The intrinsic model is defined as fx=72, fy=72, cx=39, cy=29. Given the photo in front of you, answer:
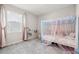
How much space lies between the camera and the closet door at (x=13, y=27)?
202 cm

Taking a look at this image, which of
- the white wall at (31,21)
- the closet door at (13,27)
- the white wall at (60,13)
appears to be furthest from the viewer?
the white wall at (31,21)

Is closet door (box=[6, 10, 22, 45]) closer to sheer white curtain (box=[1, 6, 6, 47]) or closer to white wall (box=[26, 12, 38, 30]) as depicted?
sheer white curtain (box=[1, 6, 6, 47])

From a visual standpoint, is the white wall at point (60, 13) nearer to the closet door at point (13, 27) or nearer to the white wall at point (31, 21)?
the white wall at point (31, 21)

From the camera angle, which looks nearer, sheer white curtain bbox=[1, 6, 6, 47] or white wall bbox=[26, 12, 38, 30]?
sheer white curtain bbox=[1, 6, 6, 47]

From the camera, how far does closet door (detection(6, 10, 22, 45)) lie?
79.4 inches

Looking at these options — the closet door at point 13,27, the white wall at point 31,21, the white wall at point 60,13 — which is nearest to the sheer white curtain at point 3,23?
the closet door at point 13,27

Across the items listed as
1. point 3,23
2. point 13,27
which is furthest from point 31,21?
point 3,23

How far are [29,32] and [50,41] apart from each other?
70 centimetres

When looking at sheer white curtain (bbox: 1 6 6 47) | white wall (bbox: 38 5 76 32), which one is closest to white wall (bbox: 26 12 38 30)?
white wall (bbox: 38 5 76 32)

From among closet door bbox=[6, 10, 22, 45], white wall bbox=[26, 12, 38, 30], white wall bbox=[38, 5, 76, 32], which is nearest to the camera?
white wall bbox=[38, 5, 76, 32]

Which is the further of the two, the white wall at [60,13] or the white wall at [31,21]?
the white wall at [31,21]
